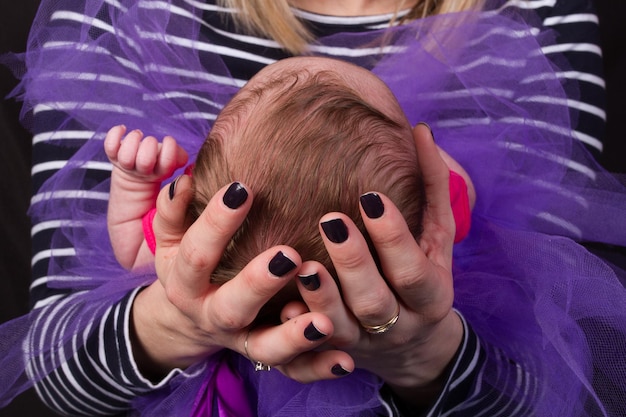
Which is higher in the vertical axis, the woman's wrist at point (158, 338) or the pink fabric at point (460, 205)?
the pink fabric at point (460, 205)

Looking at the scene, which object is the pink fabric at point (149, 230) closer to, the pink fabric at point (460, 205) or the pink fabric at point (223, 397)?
the pink fabric at point (223, 397)

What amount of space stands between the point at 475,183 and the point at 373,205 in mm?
373

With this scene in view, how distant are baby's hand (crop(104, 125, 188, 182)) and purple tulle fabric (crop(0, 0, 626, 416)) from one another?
118mm

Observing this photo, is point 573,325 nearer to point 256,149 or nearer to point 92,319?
point 256,149

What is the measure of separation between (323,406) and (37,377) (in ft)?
1.13

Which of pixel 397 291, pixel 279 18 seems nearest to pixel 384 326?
pixel 397 291

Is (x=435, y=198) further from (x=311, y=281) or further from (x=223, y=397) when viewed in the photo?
(x=223, y=397)

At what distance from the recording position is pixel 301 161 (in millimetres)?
621

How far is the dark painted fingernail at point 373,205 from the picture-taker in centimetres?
56

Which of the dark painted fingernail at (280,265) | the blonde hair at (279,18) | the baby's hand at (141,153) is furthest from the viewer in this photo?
the blonde hair at (279,18)

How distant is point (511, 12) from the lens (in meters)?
0.99

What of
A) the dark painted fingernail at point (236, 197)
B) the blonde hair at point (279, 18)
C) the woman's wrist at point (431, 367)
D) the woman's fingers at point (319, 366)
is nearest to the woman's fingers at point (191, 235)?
the dark painted fingernail at point (236, 197)

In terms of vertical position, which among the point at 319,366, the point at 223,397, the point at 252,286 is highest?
the point at 252,286

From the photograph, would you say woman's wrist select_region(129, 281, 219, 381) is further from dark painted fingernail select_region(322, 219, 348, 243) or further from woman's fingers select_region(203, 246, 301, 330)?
dark painted fingernail select_region(322, 219, 348, 243)
